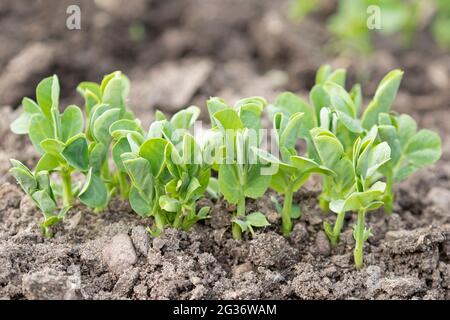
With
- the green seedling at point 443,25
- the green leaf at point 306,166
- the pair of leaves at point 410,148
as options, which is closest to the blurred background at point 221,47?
the green seedling at point 443,25

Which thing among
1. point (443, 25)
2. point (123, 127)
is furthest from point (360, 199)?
point (443, 25)

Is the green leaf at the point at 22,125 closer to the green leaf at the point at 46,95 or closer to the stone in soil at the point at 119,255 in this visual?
the green leaf at the point at 46,95

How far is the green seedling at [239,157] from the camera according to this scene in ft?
6.36

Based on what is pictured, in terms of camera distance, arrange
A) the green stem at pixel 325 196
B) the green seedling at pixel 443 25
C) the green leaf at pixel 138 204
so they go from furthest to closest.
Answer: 1. the green seedling at pixel 443 25
2. the green stem at pixel 325 196
3. the green leaf at pixel 138 204

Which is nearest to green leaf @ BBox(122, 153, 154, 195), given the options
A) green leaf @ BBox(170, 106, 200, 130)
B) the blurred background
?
green leaf @ BBox(170, 106, 200, 130)

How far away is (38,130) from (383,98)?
1031 mm

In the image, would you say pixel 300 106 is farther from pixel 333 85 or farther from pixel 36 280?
pixel 36 280

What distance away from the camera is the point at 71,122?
2145mm

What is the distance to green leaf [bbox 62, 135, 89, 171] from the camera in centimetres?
201

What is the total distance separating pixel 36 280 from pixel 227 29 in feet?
7.26

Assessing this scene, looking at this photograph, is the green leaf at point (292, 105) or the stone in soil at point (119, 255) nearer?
the stone in soil at point (119, 255)

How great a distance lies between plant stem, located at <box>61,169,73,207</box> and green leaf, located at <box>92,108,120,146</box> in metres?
0.17

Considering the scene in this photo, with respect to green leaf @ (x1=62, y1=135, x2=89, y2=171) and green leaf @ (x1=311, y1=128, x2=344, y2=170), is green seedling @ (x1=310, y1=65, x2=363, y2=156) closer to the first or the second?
green leaf @ (x1=311, y1=128, x2=344, y2=170)

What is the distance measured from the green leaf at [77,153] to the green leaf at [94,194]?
0.04m
